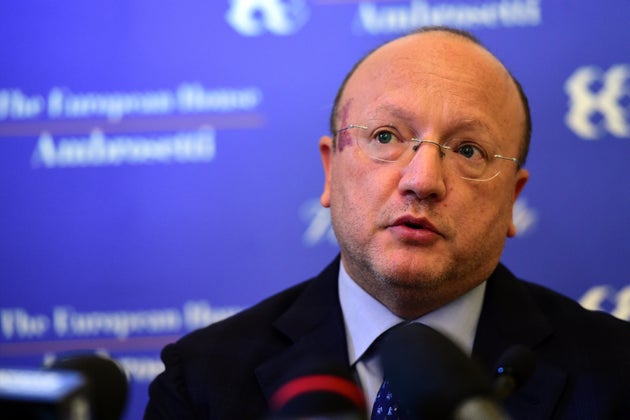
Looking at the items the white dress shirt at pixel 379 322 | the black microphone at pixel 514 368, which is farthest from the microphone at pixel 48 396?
the white dress shirt at pixel 379 322

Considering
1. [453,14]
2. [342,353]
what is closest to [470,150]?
[342,353]

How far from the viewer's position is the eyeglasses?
2.06 m

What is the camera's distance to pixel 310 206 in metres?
2.88

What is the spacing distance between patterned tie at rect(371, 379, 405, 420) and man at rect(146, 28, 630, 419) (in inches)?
3.6

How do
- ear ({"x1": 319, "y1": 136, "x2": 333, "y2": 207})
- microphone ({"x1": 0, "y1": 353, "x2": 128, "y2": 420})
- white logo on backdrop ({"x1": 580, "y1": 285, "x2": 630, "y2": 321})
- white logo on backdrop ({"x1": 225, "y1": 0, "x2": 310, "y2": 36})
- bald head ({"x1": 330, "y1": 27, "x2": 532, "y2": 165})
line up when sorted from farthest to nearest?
white logo on backdrop ({"x1": 225, "y1": 0, "x2": 310, "y2": 36}) < white logo on backdrop ({"x1": 580, "y1": 285, "x2": 630, "y2": 321}) < ear ({"x1": 319, "y1": 136, "x2": 333, "y2": 207}) < bald head ({"x1": 330, "y1": 27, "x2": 532, "y2": 165}) < microphone ({"x1": 0, "y1": 353, "x2": 128, "y2": 420})

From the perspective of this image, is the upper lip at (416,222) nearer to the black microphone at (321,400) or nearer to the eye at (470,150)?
the eye at (470,150)

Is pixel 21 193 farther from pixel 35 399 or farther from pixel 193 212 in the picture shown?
pixel 35 399

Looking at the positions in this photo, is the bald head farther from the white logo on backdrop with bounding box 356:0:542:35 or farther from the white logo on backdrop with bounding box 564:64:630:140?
the white logo on backdrop with bounding box 564:64:630:140

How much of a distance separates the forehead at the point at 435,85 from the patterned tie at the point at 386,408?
0.67m

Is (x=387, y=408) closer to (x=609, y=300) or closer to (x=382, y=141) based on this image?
(x=382, y=141)

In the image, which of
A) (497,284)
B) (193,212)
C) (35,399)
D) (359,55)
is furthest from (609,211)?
(35,399)

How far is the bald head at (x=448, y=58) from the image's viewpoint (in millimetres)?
2172

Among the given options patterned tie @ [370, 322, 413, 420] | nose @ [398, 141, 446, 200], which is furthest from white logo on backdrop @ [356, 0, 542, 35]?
patterned tie @ [370, 322, 413, 420]

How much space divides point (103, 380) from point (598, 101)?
2.17m
